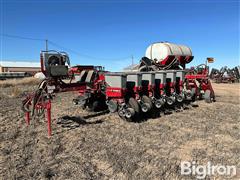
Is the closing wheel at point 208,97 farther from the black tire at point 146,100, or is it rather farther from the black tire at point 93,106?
the black tire at point 93,106

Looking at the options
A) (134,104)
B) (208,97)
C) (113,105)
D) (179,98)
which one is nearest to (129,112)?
(134,104)

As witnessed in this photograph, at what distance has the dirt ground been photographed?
3.94m

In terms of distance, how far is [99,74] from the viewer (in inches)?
315

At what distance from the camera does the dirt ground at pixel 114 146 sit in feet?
12.9

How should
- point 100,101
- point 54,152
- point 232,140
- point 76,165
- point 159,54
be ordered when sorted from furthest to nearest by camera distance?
point 159,54, point 100,101, point 232,140, point 54,152, point 76,165

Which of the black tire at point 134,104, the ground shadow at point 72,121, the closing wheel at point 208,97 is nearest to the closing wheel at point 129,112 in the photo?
the black tire at point 134,104

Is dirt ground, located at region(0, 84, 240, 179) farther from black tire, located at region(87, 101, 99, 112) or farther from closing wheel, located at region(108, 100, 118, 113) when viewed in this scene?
black tire, located at region(87, 101, 99, 112)

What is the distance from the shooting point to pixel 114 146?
A: 507 centimetres

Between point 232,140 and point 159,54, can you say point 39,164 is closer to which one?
point 232,140

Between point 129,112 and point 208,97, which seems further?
point 208,97

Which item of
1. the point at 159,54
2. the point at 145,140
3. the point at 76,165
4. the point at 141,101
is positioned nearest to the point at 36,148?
the point at 76,165

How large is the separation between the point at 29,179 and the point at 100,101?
5.34 m

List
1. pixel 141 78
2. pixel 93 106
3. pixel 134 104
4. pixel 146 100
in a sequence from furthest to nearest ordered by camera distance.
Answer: pixel 93 106, pixel 141 78, pixel 146 100, pixel 134 104

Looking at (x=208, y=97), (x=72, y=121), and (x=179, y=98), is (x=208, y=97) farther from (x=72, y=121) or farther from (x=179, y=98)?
(x=72, y=121)
